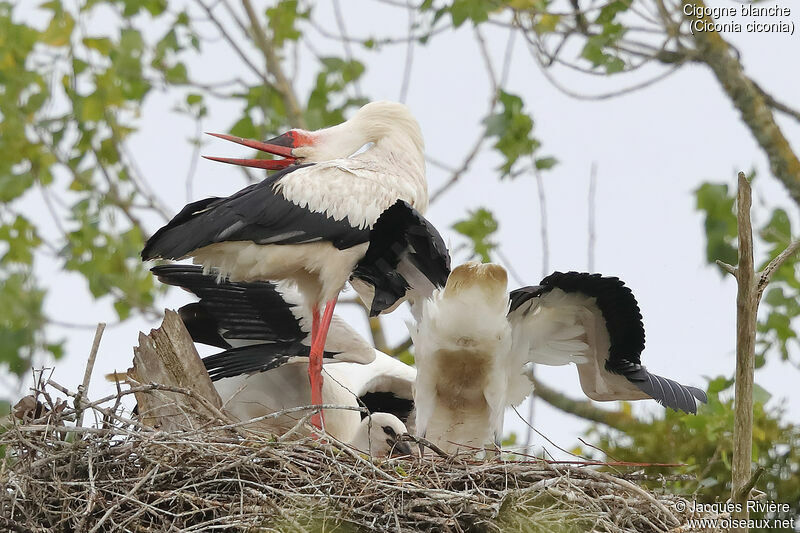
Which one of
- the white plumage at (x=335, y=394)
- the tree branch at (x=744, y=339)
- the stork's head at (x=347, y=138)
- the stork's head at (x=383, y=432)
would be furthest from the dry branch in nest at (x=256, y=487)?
the stork's head at (x=347, y=138)

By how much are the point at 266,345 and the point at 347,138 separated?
1.09m

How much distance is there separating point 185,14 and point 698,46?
425 centimetres

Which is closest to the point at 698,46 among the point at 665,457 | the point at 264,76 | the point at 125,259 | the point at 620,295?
the point at 665,457

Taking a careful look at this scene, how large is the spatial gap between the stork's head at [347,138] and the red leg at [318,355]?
0.80 metres

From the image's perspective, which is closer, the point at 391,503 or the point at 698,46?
the point at 391,503

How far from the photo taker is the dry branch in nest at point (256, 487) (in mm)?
3951

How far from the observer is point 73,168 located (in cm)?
932

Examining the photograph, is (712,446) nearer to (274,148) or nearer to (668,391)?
(668,391)

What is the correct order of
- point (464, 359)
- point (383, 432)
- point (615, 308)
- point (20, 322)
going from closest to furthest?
point (615, 308) → point (464, 359) → point (383, 432) → point (20, 322)

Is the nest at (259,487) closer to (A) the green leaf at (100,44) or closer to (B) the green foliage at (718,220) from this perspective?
(B) the green foliage at (718,220)

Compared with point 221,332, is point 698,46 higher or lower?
higher

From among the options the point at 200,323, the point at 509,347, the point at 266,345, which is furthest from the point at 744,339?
the point at 200,323

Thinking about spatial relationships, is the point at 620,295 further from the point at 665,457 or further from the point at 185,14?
the point at 185,14

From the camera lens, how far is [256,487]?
410 centimetres
